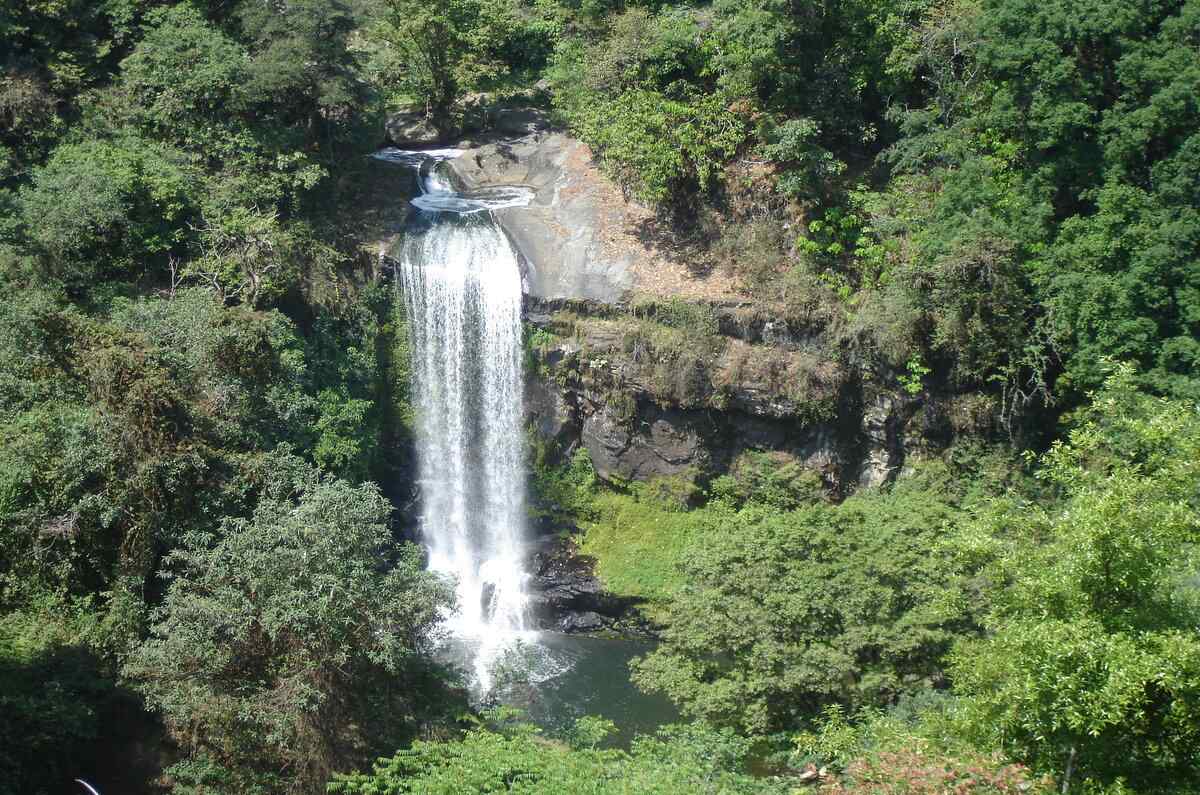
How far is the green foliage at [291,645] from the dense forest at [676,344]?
2.6 inches

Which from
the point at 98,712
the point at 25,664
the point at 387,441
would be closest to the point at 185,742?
the point at 98,712

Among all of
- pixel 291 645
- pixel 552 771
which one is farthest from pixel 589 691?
pixel 552 771

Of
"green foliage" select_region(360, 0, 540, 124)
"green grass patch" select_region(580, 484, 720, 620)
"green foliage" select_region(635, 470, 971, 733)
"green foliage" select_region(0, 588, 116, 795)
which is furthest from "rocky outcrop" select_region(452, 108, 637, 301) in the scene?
"green foliage" select_region(0, 588, 116, 795)

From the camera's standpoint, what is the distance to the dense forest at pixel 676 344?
1234 centimetres

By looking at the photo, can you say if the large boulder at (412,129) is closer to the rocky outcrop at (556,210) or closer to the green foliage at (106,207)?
the rocky outcrop at (556,210)

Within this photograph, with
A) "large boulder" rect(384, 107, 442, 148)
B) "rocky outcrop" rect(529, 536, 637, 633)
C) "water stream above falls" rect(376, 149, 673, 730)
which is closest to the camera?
"rocky outcrop" rect(529, 536, 637, 633)

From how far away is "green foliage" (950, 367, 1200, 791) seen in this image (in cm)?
1024

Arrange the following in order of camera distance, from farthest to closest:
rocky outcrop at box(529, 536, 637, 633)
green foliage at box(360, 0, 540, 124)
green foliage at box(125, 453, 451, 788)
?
green foliage at box(360, 0, 540, 124) → rocky outcrop at box(529, 536, 637, 633) → green foliage at box(125, 453, 451, 788)

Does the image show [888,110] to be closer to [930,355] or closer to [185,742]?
[930,355]

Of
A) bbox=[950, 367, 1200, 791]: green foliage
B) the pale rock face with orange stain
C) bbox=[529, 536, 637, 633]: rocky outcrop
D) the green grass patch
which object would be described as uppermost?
the pale rock face with orange stain

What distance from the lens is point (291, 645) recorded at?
48.7 feet

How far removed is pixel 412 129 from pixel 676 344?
12002 millimetres

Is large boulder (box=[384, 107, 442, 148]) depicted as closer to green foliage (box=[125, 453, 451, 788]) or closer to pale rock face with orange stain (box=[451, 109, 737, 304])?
pale rock face with orange stain (box=[451, 109, 737, 304])

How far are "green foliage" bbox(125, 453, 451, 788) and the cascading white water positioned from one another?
8.52m
